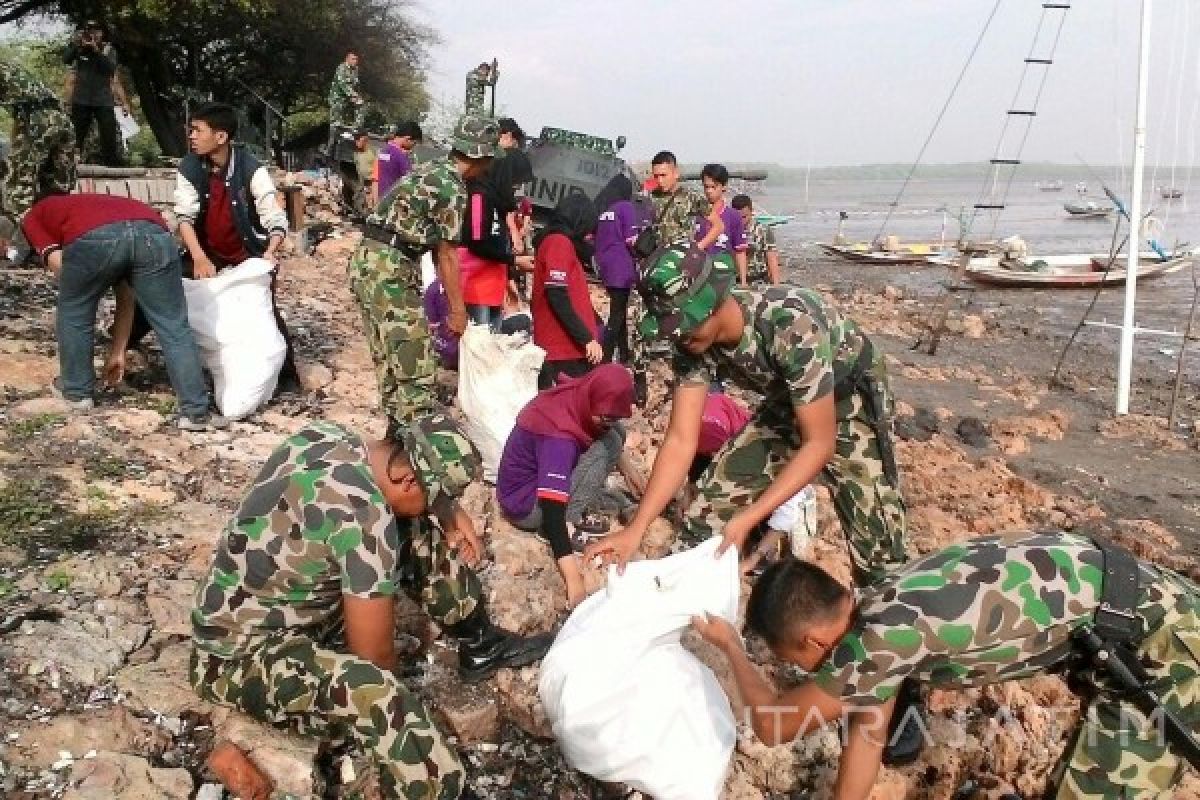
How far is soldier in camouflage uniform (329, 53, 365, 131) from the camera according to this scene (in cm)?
1169

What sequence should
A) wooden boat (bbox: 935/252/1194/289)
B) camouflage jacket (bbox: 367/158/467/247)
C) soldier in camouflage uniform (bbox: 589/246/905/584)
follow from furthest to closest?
wooden boat (bbox: 935/252/1194/289) → camouflage jacket (bbox: 367/158/467/247) → soldier in camouflage uniform (bbox: 589/246/905/584)

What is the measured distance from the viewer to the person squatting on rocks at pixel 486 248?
4977mm

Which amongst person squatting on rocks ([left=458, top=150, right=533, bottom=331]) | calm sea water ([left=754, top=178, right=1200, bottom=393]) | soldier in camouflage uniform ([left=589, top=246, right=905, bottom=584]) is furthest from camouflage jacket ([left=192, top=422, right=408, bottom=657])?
calm sea water ([left=754, top=178, right=1200, bottom=393])

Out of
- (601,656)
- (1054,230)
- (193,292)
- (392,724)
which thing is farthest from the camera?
(1054,230)

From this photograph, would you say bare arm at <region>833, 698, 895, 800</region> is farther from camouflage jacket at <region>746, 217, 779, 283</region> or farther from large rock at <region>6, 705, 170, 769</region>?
camouflage jacket at <region>746, 217, 779, 283</region>

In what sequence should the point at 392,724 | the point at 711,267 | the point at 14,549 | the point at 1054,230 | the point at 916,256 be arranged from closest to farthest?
the point at 392,724 < the point at 711,267 < the point at 14,549 < the point at 916,256 < the point at 1054,230

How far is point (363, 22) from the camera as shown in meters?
23.1

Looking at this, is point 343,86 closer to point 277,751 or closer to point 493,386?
point 493,386

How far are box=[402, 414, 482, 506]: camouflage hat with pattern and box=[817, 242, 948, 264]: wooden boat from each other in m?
19.1

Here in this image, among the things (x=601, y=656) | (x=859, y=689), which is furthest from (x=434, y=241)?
(x=859, y=689)

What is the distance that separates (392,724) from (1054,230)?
116ft

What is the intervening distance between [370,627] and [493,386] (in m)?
2.04

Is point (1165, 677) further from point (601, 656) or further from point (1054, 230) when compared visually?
point (1054, 230)

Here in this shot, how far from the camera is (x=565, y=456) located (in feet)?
10.8
